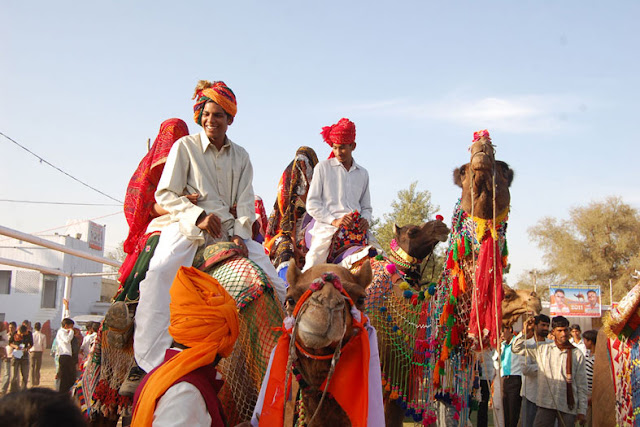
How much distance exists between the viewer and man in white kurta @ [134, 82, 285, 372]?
5.05m

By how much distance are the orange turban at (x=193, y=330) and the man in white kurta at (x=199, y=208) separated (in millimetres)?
1335

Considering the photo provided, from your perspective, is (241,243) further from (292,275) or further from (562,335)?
(562,335)

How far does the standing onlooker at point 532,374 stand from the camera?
10516mm

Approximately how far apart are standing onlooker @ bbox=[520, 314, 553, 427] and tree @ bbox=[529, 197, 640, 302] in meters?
38.3

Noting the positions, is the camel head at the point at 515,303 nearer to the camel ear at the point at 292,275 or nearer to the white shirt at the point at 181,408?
the camel ear at the point at 292,275

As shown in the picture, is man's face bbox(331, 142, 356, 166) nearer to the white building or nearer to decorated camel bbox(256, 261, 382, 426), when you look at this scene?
decorated camel bbox(256, 261, 382, 426)

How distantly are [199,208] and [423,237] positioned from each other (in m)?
2.92

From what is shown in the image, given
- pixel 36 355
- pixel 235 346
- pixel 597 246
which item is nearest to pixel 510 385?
pixel 235 346

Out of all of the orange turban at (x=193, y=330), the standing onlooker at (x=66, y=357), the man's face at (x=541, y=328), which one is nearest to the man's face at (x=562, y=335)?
the man's face at (x=541, y=328)

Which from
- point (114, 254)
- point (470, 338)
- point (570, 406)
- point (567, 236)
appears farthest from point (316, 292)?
point (114, 254)

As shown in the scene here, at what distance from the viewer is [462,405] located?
6.10m

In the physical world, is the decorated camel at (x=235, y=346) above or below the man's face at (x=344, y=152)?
below

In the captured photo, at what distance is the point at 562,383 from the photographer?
10.2 meters

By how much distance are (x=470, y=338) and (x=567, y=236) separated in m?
48.0
